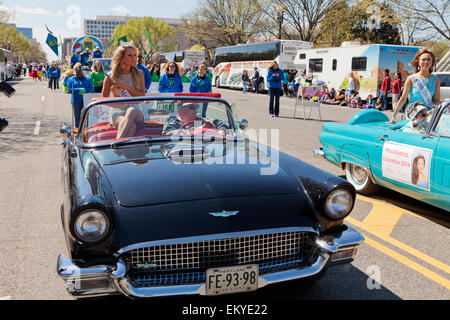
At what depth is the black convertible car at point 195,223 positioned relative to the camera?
2.64m

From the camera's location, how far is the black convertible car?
264 centimetres

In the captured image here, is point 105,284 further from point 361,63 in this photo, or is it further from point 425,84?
point 361,63

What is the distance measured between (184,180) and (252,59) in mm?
31530

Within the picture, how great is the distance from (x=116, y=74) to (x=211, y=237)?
154 inches

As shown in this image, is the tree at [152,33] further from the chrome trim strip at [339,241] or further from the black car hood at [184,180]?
the chrome trim strip at [339,241]

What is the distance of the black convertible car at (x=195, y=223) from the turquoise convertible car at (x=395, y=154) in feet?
5.99

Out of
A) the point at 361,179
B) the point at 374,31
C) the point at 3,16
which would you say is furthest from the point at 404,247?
the point at 3,16

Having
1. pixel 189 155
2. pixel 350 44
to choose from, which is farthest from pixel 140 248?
pixel 350 44

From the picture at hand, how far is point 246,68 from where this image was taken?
113ft

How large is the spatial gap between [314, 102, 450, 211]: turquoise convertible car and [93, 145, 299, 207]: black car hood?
209 centimetres

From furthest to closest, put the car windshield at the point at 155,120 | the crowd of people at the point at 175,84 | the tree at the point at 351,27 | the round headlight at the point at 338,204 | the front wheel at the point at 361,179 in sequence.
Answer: the tree at the point at 351,27, the crowd of people at the point at 175,84, the front wheel at the point at 361,179, the car windshield at the point at 155,120, the round headlight at the point at 338,204

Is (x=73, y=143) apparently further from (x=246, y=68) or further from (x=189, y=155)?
(x=246, y=68)

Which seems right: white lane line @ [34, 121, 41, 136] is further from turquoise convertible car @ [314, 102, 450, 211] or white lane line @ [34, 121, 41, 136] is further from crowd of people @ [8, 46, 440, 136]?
turquoise convertible car @ [314, 102, 450, 211]

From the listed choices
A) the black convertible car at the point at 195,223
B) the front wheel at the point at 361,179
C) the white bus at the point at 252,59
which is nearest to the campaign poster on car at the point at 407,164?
the front wheel at the point at 361,179
